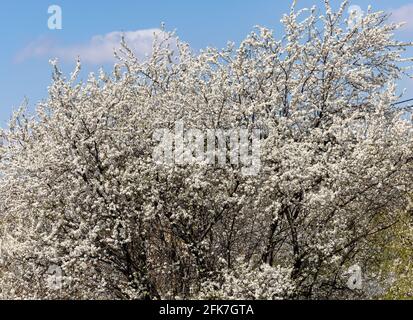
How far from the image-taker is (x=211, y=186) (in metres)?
14.9

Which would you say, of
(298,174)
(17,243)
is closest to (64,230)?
(17,243)

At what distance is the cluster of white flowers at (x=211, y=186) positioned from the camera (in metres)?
14.6

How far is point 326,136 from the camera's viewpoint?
15.5 m

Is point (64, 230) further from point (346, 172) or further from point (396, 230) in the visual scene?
point (396, 230)

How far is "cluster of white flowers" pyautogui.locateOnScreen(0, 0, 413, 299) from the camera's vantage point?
47.8 ft

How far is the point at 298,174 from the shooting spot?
561 inches

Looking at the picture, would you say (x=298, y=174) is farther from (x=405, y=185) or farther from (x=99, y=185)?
(x=99, y=185)

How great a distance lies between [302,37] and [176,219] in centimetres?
569

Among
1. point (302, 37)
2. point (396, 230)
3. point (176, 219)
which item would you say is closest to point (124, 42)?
point (302, 37)

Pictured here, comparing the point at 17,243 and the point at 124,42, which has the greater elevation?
the point at 124,42
